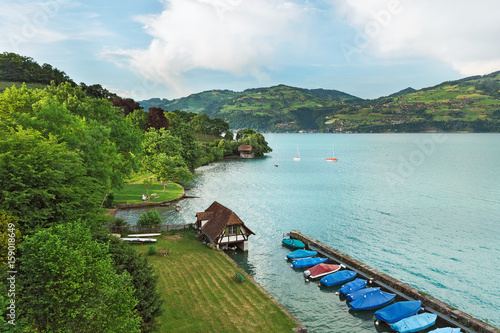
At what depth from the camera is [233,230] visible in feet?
129

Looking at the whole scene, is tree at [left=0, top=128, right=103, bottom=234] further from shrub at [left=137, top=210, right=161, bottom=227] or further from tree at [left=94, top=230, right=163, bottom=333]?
shrub at [left=137, top=210, right=161, bottom=227]

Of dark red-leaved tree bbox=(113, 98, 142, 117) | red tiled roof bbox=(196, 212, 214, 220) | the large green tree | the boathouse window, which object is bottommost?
the boathouse window

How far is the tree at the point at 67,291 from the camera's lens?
11508 millimetres

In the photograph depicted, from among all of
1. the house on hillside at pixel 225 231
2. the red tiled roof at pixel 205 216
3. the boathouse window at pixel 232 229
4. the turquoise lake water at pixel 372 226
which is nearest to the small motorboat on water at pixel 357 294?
the turquoise lake water at pixel 372 226

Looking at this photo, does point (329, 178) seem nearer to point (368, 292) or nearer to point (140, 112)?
point (368, 292)

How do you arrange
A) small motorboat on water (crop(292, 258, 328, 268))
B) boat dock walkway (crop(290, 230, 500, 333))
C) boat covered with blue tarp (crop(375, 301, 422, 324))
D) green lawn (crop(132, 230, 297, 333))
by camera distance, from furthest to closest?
1. small motorboat on water (crop(292, 258, 328, 268))
2. boat covered with blue tarp (crop(375, 301, 422, 324))
3. boat dock walkway (crop(290, 230, 500, 333))
4. green lawn (crop(132, 230, 297, 333))

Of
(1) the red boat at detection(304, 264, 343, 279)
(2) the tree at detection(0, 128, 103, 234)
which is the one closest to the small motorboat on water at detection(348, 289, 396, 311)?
(1) the red boat at detection(304, 264, 343, 279)

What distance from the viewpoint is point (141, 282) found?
692 inches

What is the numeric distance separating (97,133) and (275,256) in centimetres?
2818

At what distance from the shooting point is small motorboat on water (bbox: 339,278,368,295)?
96.9 feet

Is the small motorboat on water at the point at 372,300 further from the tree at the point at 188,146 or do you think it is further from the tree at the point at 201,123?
the tree at the point at 201,123

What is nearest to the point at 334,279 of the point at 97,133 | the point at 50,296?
the point at 50,296

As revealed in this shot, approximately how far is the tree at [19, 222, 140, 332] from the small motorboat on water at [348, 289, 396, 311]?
21.7m

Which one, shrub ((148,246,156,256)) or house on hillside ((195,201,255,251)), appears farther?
house on hillside ((195,201,255,251))
